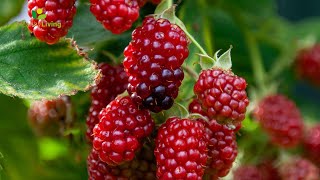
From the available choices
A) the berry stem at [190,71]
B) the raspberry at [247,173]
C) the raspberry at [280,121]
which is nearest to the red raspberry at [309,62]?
the raspberry at [280,121]

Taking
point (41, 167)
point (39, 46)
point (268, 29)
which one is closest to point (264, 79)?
point (268, 29)

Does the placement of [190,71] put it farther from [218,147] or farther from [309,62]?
[309,62]

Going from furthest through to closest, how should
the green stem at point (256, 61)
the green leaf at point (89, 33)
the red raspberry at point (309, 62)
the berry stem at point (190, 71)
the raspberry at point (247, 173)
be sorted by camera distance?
the red raspberry at point (309, 62) < the green stem at point (256, 61) < the raspberry at point (247, 173) < the green leaf at point (89, 33) < the berry stem at point (190, 71)

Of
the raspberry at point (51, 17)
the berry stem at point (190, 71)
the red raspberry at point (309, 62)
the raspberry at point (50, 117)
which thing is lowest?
the red raspberry at point (309, 62)

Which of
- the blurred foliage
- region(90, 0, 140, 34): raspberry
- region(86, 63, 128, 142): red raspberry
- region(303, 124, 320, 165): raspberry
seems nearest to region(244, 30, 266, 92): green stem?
the blurred foliage

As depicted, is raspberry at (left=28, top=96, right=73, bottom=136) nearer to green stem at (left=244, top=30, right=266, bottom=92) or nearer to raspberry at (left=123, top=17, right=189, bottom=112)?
raspberry at (left=123, top=17, right=189, bottom=112)

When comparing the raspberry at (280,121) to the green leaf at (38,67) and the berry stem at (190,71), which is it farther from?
the green leaf at (38,67)

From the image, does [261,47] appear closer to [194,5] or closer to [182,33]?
[194,5]
